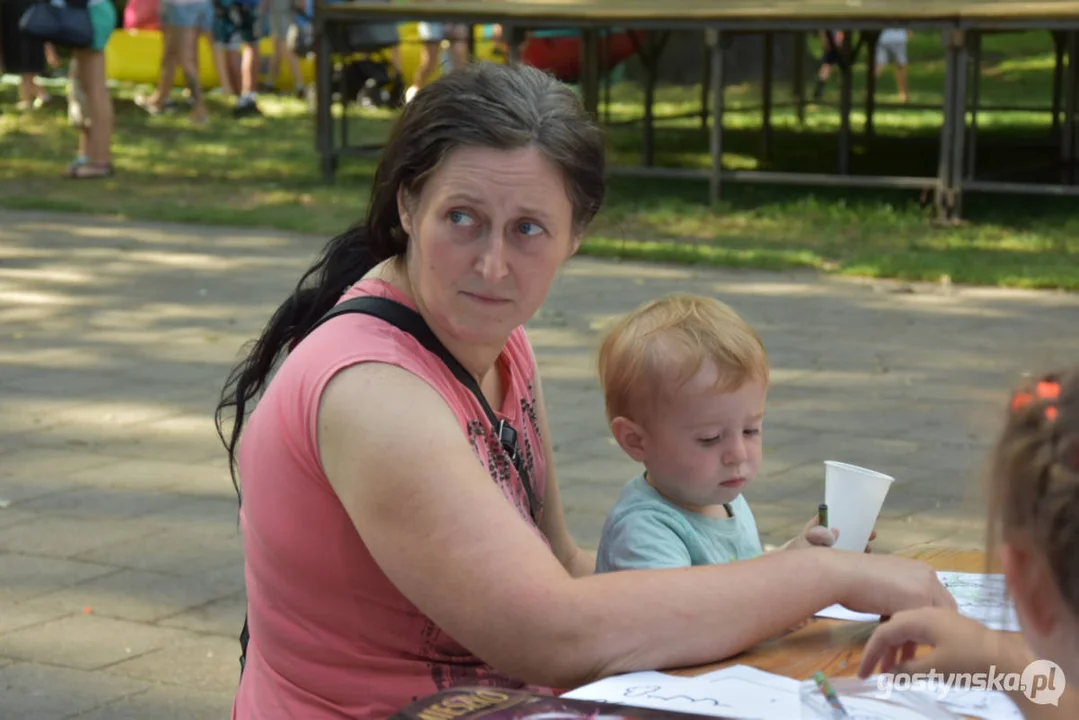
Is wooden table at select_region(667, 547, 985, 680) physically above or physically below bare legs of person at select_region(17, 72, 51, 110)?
above

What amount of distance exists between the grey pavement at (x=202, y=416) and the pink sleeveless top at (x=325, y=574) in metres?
0.67

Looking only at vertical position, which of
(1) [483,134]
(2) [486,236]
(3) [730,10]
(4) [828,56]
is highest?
(1) [483,134]

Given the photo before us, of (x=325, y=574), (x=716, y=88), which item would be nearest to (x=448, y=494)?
(x=325, y=574)

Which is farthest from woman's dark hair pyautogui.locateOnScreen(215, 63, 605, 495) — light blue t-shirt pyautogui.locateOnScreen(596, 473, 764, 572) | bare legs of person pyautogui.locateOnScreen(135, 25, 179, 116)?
bare legs of person pyautogui.locateOnScreen(135, 25, 179, 116)

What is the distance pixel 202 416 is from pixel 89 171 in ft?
21.8

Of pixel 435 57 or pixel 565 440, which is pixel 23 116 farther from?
pixel 565 440

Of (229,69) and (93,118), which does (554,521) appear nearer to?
(93,118)

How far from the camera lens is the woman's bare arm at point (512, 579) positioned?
5.87ft

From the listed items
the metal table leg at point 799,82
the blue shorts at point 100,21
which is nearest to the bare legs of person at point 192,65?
the blue shorts at point 100,21

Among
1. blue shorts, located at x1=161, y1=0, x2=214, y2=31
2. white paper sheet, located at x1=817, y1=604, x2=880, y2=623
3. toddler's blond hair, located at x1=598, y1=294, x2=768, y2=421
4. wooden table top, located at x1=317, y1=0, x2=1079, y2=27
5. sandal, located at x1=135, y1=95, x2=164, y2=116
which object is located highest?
toddler's blond hair, located at x1=598, y1=294, x2=768, y2=421

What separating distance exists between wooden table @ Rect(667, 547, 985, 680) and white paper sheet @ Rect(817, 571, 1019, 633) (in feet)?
0.07

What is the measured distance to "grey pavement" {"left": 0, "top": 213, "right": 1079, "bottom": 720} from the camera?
12.2 ft

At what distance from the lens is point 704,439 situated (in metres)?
2.26

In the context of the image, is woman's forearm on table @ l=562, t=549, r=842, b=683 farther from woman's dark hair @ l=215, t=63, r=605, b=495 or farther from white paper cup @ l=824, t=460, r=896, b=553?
woman's dark hair @ l=215, t=63, r=605, b=495
